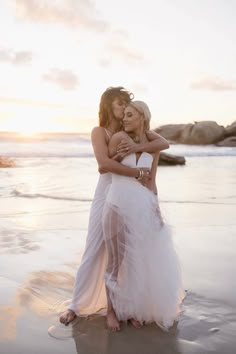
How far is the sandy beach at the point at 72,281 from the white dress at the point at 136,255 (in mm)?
167

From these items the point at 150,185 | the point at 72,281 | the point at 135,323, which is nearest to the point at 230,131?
the point at 72,281

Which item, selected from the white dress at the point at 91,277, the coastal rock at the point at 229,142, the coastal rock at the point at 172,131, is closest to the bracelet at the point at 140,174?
the white dress at the point at 91,277

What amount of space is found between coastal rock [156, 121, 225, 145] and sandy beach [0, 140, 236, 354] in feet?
134

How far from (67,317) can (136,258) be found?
2.65ft

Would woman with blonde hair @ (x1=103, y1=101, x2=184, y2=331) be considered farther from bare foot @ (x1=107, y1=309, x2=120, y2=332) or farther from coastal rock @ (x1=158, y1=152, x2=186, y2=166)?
coastal rock @ (x1=158, y1=152, x2=186, y2=166)

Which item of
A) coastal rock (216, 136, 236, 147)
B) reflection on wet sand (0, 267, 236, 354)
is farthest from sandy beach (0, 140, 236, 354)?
coastal rock (216, 136, 236, 147)

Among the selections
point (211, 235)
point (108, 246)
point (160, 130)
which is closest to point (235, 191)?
point (211, 235)

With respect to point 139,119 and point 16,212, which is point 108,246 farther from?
point 16,212

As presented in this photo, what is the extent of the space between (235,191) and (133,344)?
31.3 ft

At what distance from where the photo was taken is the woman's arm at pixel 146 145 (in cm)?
405

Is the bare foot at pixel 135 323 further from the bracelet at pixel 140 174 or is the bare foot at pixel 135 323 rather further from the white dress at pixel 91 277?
the bracelet at pixel 140 174

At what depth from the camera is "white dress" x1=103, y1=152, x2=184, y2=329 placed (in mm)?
4129

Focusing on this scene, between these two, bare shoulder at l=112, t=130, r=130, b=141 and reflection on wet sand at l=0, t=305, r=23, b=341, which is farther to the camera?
bare shoulder at l=112, t=130, r=130, b=141

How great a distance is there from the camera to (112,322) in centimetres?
412
